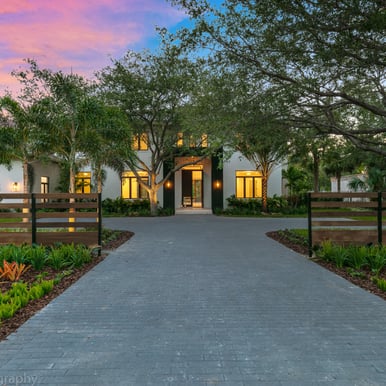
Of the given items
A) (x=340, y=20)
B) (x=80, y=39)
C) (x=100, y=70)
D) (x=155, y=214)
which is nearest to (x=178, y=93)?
(x=100, y=70)

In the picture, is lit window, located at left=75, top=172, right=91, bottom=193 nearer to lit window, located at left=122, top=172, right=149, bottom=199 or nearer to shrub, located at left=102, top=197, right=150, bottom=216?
lit window, located at left=122, top=172, right=149, bottom=199

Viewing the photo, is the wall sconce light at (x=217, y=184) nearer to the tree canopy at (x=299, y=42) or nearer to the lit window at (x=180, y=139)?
the lit window at (x=180, y=139)

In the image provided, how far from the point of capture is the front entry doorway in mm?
23891

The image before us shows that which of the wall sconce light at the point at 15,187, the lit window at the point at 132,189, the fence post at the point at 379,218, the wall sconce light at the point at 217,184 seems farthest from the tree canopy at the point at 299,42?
the wall sconce light at the point at 15,187

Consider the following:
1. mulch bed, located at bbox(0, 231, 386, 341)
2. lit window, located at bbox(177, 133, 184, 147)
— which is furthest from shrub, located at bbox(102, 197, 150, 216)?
mulch bed, located at bbox(0, 231, 386, 341)

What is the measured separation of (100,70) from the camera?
1552 centimetres

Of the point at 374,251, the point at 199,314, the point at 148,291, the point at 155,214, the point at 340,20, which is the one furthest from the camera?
the point at 155,214

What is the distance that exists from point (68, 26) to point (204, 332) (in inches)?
448

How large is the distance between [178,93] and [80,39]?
5596 mm

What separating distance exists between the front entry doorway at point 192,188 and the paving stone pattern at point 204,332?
18252 mm

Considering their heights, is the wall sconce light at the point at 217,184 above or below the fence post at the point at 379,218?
above

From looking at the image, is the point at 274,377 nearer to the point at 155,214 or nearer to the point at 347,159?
the point at 155,214

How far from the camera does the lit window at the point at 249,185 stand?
71.0 ft

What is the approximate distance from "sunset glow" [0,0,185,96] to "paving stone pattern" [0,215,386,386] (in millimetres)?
6080
